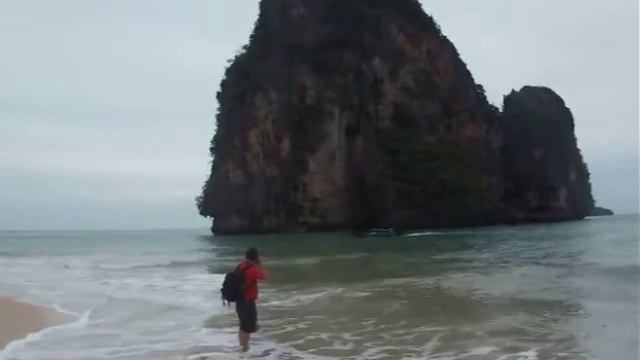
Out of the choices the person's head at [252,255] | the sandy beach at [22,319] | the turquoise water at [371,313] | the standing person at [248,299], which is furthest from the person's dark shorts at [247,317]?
the sandy beach at [22,319]

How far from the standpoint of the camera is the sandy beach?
1181 centimetres

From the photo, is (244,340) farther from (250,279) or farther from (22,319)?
(22,319)

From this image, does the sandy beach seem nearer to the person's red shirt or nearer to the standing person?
the standing person

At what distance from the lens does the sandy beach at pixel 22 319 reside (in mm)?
11812

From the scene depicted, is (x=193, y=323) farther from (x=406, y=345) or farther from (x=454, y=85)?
(x=454, y=85)

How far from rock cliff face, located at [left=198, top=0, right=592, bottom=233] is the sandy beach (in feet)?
176

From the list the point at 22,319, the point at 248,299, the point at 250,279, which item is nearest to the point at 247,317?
the point at 248,299

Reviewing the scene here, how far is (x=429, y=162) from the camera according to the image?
242 ft

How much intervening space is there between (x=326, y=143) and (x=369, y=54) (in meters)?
10.5

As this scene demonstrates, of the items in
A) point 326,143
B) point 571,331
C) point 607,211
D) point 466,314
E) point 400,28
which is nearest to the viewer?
point 571,331

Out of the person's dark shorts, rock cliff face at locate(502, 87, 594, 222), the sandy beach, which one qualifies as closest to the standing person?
the person's dark shorts

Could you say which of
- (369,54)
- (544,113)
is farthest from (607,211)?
(369,54)

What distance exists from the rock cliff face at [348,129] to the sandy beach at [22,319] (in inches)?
2114

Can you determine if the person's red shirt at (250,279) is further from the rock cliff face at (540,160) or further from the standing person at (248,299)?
the rock cliff face at (540,160)
